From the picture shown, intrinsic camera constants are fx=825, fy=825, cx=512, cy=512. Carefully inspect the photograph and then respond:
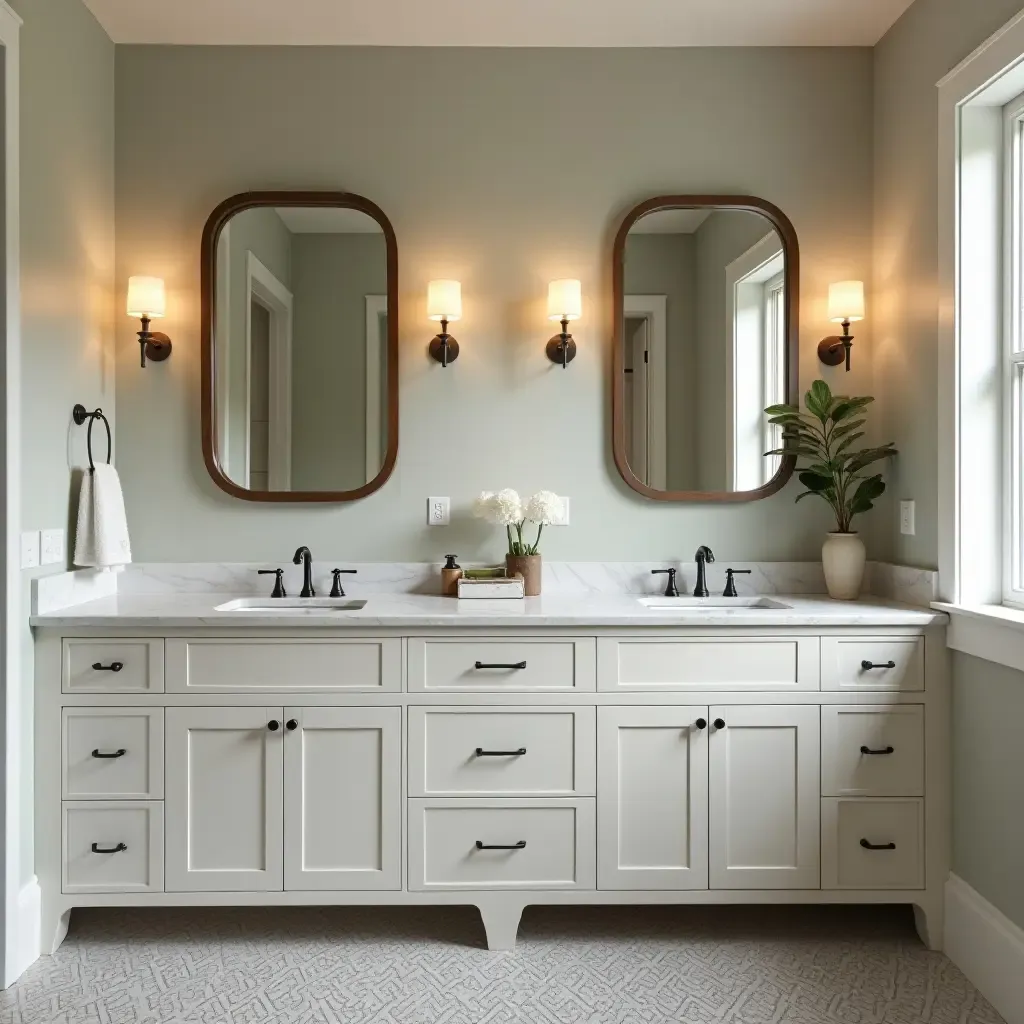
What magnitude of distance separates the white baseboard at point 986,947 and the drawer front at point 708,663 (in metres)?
0.68

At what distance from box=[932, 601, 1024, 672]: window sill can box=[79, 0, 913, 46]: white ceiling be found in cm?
184

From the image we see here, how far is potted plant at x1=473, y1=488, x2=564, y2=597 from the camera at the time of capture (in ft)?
8.46

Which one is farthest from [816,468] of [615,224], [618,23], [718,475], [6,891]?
[6,891]

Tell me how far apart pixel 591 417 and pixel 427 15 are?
4.46 ft

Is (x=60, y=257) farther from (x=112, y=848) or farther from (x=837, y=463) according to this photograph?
(x=837, y=463)

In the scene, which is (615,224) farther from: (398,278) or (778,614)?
(778,614)

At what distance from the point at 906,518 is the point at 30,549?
8.38 feet

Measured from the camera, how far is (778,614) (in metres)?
2.26

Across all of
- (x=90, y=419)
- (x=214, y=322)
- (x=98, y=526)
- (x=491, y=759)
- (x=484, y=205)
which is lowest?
(x=491, y=759)

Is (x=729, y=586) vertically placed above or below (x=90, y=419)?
below

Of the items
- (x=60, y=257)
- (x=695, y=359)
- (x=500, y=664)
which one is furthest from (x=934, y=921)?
(x=60, y=257)

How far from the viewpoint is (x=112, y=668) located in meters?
2.23

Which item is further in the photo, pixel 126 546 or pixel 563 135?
pixel 563 135

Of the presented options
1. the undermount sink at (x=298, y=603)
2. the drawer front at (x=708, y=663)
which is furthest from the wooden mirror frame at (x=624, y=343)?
the undermount sink at (x=298, y=603)
